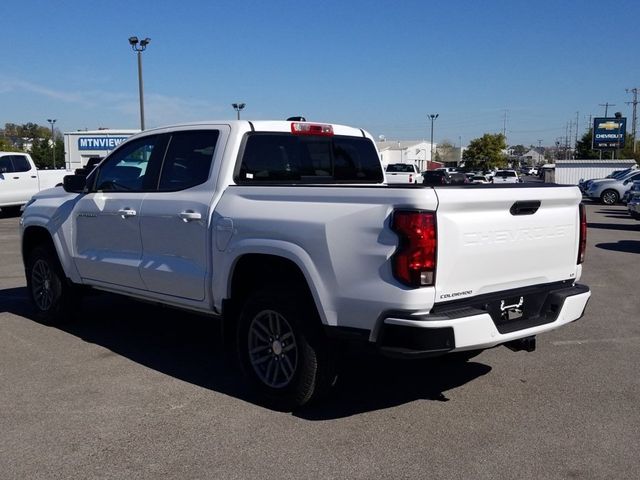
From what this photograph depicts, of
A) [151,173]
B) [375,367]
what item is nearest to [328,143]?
[151,173]

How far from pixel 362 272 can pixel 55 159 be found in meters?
83.3

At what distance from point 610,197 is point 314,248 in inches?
1172

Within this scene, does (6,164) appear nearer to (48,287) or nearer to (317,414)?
(48,287)

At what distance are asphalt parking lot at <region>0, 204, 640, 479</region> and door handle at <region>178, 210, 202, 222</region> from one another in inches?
51.9

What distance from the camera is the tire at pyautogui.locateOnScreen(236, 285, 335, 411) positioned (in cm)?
460

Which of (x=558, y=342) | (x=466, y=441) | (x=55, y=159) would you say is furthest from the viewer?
(x=55, y=159)

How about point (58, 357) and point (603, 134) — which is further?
point (603, 134)

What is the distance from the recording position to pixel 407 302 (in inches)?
158

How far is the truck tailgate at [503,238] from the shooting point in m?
4.09

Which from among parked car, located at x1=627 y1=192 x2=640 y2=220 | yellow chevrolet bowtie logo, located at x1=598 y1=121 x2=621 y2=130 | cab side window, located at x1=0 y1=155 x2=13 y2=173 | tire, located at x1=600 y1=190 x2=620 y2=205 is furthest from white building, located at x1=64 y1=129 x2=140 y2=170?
yellow chevrolet bowtie logo, located at x1=598 y1=121 x2=621 y2=130

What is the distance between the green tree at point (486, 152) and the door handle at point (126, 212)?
93.9 m

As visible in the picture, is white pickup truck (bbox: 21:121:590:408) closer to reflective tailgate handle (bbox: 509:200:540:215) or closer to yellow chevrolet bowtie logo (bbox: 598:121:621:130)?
reflective tailgate handle (bbox: 509:200:540:215)

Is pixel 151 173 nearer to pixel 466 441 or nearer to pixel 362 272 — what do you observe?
pixel 362 272

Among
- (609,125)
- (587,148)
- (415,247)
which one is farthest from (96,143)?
(587,148)
